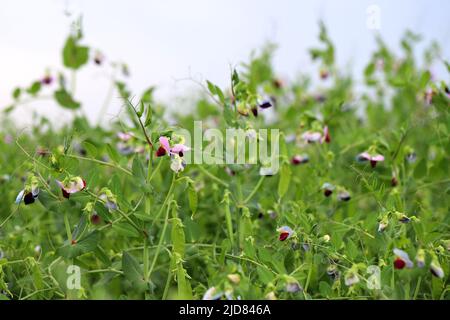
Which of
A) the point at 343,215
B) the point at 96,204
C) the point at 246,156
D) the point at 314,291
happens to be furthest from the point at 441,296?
the point at 96,204

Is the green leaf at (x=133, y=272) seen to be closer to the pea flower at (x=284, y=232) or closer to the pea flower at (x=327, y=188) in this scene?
the pea flower at (x=284, y=232)

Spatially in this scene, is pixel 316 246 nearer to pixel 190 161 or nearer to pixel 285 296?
pixel 285 296

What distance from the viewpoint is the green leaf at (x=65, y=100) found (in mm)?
2369

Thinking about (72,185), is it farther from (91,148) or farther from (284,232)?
(284,232)

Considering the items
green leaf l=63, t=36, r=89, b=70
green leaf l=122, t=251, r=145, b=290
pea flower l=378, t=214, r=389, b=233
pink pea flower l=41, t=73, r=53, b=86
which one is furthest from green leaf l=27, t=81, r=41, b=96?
pea flower l=378, t=214, r=389, b=233

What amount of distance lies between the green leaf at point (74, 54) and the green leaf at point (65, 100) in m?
0.13

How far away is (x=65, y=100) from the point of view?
2.38 metres

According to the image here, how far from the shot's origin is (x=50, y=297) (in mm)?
1200

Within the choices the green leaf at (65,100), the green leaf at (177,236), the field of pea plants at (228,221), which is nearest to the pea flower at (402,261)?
the field of pea plants at (228,221)

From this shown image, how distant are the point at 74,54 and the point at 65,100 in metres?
0.22

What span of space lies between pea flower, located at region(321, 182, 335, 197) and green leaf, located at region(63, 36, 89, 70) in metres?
1.15

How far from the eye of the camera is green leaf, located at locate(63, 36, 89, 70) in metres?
2.23

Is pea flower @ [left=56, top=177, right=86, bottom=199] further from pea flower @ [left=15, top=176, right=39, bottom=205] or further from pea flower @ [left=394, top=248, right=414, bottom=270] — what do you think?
pea flower @ [left=394, top=248, right=414, bottom=270]

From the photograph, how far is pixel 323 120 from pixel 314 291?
72 cm
